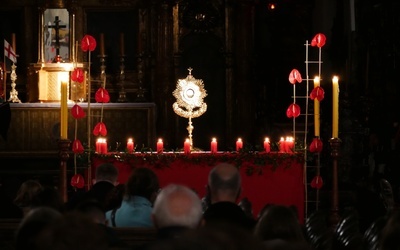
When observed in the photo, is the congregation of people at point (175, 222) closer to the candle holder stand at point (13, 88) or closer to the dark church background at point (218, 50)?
the candle holder stand at point (13, 88)

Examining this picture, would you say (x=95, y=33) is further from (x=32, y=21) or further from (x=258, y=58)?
(x=258, y=58)

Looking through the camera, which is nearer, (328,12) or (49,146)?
(49,146)

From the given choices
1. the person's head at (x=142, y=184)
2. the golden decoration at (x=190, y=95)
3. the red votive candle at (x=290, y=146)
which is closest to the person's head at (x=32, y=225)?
the person's head at (x=142, y=184)

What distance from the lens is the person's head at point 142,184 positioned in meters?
6.91

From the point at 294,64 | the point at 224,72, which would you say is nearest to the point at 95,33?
the point at 224,72

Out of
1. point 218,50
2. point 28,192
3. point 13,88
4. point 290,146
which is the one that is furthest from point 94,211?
point 218,50

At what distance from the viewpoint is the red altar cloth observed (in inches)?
424

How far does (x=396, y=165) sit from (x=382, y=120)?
277 cm

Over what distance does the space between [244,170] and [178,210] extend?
6.79 meters

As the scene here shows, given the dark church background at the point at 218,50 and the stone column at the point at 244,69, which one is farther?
the stone column at the point at 244,69

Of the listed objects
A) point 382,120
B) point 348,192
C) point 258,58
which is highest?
point 258,58

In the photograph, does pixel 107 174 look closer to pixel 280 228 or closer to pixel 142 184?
pixel 142 184

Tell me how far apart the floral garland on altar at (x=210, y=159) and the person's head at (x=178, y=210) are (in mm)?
6697

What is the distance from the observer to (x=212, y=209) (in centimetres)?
566
